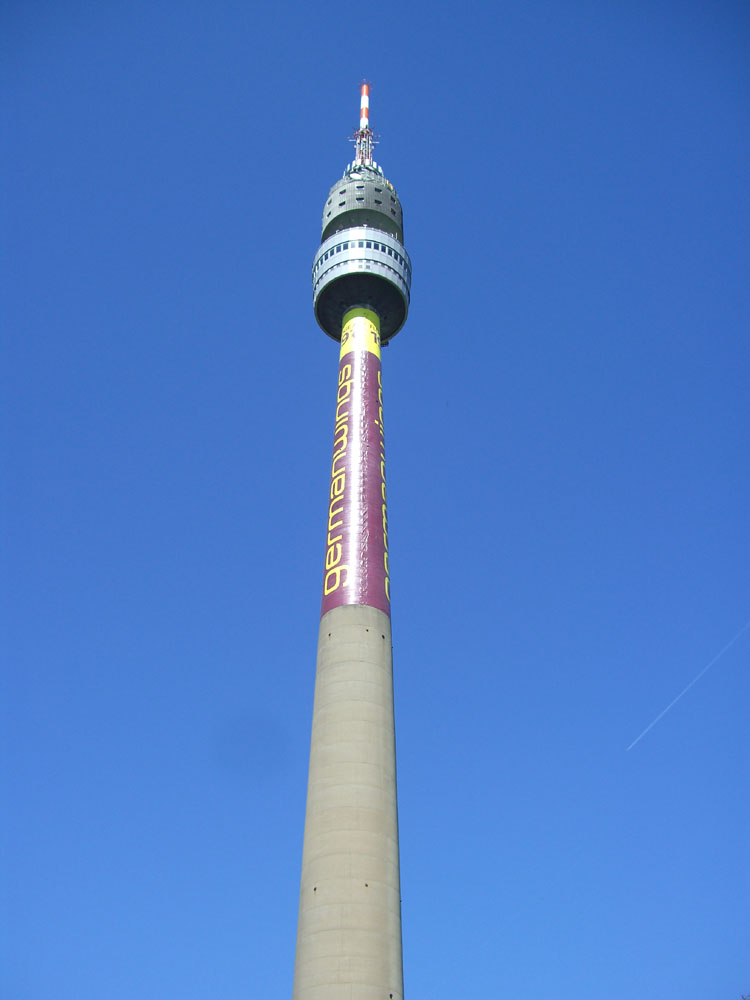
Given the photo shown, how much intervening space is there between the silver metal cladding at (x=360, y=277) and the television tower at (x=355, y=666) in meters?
0.10

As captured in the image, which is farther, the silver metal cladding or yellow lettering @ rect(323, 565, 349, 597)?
the silver metal cladding

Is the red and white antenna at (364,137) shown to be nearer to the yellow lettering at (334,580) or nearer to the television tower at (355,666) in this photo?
the television tower at (355,666)

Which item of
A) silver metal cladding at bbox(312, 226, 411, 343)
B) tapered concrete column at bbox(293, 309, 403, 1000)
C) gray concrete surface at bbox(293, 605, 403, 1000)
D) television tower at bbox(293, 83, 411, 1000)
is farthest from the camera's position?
silver metal cladding at bbox(312, 226, 411, 343)

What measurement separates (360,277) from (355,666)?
35.3 metres

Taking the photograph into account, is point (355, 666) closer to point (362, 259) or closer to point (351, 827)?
point (351, 827)

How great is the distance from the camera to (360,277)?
243 ft

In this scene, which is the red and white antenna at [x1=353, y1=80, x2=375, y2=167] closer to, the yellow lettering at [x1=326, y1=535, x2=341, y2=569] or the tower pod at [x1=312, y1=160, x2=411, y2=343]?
the tower pod at [x1=312, y1=160, x2=411, y2=343]

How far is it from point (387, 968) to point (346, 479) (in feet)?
101

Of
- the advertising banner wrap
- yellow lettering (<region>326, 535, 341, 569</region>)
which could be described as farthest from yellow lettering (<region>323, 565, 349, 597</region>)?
yellow lettering (<region>326, 535, 341, 569</region>)

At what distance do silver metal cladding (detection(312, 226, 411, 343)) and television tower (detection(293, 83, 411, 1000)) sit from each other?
0.31ft

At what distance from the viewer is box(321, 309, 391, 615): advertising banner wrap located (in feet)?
187

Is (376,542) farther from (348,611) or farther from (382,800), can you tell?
(382,800)

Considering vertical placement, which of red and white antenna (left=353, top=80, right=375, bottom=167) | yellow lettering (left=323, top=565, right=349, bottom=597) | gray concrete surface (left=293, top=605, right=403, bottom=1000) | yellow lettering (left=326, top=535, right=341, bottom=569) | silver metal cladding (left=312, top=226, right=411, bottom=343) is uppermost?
red and white antenna (left=353, top=80, right=375, bottom=167)

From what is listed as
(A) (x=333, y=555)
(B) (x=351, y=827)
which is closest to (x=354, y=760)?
(B) (x=351, y=827)
